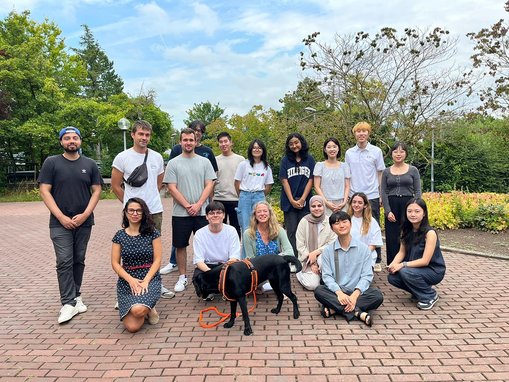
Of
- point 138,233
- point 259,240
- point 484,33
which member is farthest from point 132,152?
point 484,33

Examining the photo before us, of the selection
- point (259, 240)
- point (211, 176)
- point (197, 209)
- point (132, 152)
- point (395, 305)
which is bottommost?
point (395, 305)

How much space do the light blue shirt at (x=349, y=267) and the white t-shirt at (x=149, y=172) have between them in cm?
207

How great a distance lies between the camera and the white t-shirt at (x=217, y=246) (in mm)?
4406

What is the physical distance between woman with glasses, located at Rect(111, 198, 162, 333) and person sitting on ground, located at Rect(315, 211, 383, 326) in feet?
5.57

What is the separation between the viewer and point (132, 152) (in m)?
4.48

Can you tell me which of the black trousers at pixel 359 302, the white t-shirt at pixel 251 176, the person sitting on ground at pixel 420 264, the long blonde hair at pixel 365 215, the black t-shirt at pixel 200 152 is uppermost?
the black t-shirt at pixel 200 152

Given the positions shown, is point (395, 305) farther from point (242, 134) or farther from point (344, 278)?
point (242, 134)

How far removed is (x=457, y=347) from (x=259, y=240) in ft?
7.44

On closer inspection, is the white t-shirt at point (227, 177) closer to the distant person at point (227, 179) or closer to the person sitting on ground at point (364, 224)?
the distant person at point (227, 179)

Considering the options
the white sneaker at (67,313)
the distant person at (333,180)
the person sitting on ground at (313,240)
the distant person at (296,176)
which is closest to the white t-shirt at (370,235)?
the person sitting on ground at (313,240)

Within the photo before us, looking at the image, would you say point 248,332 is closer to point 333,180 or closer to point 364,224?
point 364,224

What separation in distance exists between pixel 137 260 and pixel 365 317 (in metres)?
2.35

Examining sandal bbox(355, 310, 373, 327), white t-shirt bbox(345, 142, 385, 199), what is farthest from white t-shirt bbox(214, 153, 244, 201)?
sandal bbox(355, 310, 373, 327)

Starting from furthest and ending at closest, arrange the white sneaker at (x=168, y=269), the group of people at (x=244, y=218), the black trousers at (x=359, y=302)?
the white sneaker at (x=168, y=269) → the group of people at (x=244, y=218) → the black trousers at (x=359, y=302)
